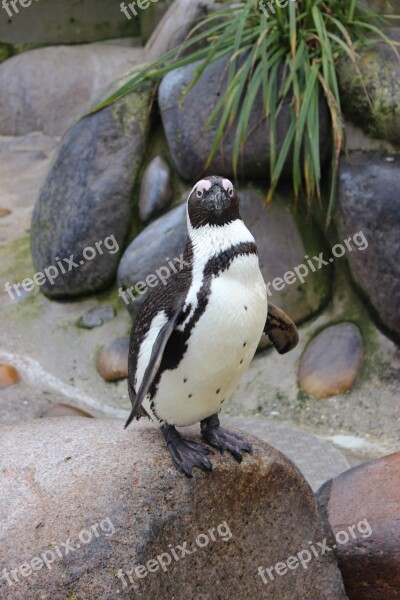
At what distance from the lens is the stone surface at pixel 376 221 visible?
4.05 m

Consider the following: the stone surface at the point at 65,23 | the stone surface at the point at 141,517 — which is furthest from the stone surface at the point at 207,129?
the stone surface at the point at 65,23

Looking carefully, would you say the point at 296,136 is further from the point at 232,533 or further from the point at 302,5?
the point at 232,533

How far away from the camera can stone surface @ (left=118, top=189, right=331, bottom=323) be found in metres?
4.38

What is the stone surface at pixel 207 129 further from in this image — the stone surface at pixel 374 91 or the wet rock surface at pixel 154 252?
the wet rock surface at pixel 154 252

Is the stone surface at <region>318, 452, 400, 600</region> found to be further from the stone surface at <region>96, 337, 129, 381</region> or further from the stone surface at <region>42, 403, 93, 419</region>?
the stone surface at <region>96, 337, 129, 381</region>

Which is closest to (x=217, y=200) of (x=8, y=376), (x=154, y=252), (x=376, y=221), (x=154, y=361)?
(x=154, y=361)

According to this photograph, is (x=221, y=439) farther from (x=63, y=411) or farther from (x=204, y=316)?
(x=63, y=411)

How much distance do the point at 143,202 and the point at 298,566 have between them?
2585mm

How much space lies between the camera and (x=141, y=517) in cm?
224

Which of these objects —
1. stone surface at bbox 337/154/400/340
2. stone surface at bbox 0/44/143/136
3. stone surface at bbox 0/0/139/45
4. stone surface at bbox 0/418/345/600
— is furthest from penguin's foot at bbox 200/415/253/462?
stone surface at bbox 0/0/139/45

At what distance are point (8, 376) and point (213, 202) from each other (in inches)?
101

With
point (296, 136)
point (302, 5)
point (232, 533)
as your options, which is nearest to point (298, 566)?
point (232, 533)

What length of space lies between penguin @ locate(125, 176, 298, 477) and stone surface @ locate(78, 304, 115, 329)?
2.48 metres

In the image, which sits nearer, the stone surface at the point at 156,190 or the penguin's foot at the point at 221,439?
the penguin's foot at the point at 221,439
